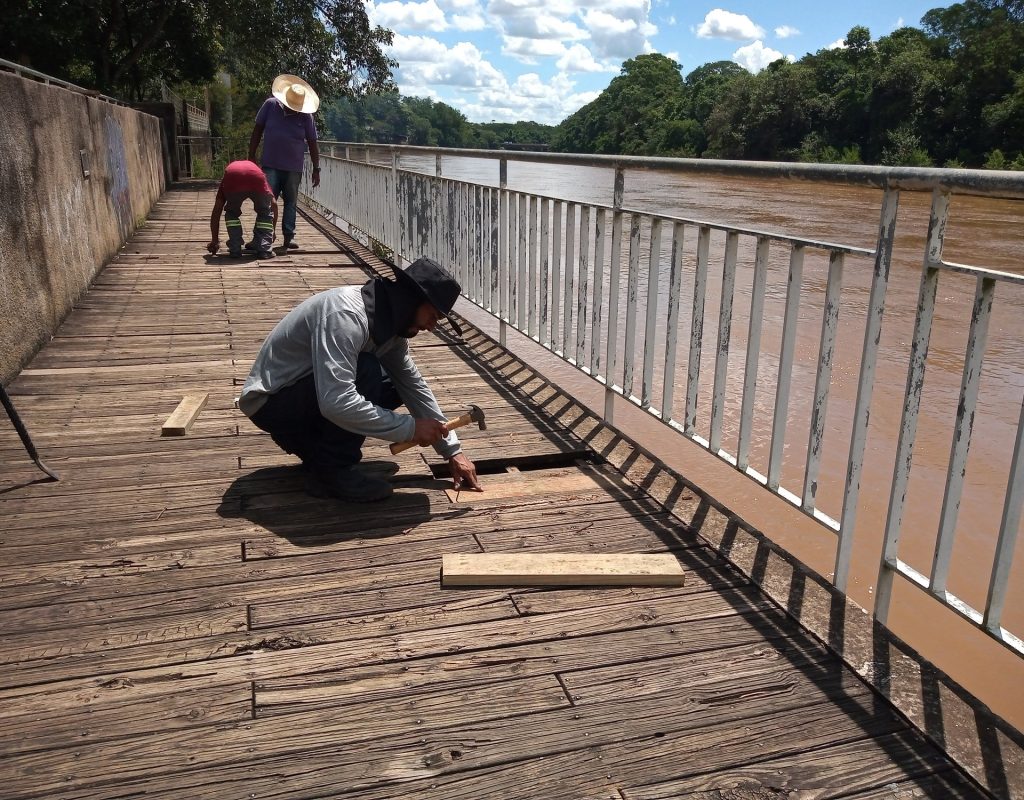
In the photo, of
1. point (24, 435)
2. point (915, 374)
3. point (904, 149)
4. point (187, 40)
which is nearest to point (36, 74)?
point (24, 435)

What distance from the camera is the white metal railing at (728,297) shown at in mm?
2035

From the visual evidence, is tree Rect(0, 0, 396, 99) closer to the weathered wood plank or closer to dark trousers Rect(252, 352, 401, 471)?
dark trousers Rect(252, 352, 401, 471)

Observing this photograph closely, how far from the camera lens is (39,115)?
5422 mm

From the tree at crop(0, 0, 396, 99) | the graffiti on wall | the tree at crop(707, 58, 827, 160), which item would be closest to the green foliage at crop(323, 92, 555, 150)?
the tree at crop(707, 58, 827, 160)

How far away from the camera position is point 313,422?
3.18 m

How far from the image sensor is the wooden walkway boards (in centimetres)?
184

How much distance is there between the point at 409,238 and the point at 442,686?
18.5 feet

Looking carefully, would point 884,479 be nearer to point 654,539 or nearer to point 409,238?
point 654,539

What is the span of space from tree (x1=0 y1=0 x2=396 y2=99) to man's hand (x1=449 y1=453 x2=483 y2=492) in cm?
1837

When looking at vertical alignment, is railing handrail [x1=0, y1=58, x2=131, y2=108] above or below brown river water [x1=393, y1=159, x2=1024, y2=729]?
above

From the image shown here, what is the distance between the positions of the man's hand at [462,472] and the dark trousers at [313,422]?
1.17 ft

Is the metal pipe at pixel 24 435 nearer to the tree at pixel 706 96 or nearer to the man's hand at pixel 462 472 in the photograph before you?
the man's hand at pixel 462 472

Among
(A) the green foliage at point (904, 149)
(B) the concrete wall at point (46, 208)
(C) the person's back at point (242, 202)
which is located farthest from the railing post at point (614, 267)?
(A) the green foliage at point (904, 149)

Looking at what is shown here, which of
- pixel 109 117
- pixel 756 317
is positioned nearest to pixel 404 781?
pixel 756 317
